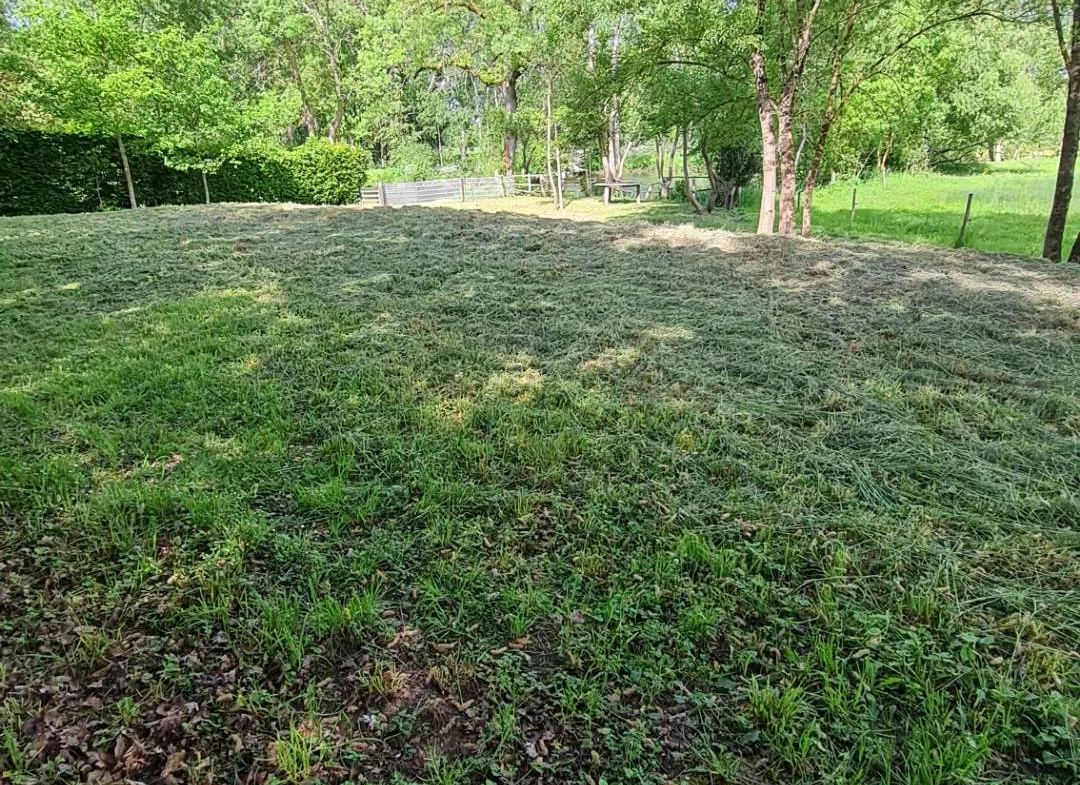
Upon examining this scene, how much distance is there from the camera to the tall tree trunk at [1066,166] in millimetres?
7387

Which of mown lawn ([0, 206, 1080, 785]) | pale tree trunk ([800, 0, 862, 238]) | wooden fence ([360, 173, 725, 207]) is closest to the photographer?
mown lawn ([0, 206, 1080, 785])

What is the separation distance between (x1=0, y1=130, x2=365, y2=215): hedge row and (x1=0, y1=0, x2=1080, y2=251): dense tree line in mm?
610

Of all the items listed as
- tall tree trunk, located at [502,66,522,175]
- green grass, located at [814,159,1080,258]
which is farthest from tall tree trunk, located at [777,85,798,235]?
tall tree trunk, located at [502,66,522,175]

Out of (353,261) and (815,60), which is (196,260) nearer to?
(353,261)

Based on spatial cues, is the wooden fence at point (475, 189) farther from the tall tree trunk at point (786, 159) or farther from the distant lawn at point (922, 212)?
the tall tree trunk at point (786, 159)

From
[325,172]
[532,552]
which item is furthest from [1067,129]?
[325,172]

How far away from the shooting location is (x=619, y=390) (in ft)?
10.8

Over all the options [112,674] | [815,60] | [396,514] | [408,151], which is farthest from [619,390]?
[408,151]

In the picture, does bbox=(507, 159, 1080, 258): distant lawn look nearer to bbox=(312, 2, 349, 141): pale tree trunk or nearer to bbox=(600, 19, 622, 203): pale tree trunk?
bbox=(600, 19, 622, 203): pale tree trunk

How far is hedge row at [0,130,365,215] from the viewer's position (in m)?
10.6

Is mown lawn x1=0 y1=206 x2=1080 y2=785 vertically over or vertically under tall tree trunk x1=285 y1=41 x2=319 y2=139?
under

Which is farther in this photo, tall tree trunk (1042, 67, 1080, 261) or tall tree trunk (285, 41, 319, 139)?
tall tree trunk (285, 41, 319, 139)

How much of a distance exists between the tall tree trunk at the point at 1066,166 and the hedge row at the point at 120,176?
15.1 m

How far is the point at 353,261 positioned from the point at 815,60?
11.0 meters
